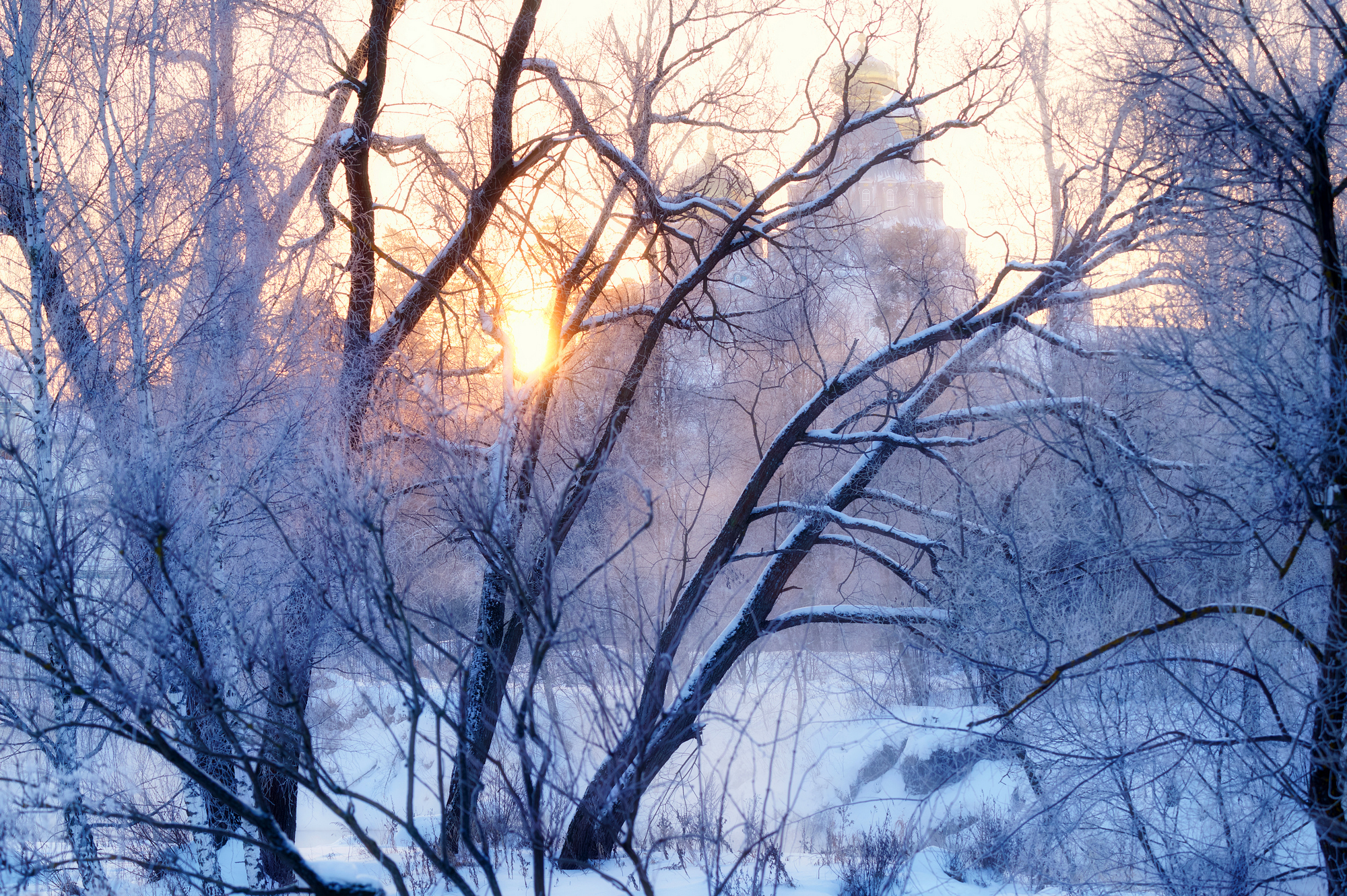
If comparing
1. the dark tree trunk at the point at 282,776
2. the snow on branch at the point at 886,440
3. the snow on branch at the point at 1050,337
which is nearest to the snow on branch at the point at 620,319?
the snow on branch at the point at 886,440

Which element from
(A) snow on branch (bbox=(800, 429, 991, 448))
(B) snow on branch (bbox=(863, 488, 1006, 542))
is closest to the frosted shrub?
(B) snow on branch (bbox=(863, 488, 1006, 542))

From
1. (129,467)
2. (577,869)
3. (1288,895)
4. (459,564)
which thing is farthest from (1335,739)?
(459,564)

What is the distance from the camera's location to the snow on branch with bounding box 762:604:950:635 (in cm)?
736

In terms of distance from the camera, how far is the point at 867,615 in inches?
301

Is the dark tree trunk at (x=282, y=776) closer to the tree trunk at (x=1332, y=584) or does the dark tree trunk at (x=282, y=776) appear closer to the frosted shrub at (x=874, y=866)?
the frosted shrub at (x=874, y=866)

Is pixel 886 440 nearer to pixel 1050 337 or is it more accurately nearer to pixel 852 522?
pixel 852 522

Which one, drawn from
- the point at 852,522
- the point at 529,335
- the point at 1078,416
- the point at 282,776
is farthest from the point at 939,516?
the point at 282,776

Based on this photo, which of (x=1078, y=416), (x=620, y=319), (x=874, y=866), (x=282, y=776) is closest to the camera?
(x=1078, y=416)

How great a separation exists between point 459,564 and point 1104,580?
12.2 metres

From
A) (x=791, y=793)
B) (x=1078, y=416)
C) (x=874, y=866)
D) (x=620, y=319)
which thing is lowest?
(x=874, y=866)

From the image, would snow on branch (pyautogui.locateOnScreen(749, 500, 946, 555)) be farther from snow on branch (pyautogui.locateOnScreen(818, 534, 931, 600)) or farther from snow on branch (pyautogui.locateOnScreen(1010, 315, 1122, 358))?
snow on branch (pyautogui.locateOnScreen(1010, 315, 1122, 358))

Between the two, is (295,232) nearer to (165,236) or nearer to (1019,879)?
(165,236)

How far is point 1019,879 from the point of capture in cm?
744

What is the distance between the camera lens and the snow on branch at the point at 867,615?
24.1ft
